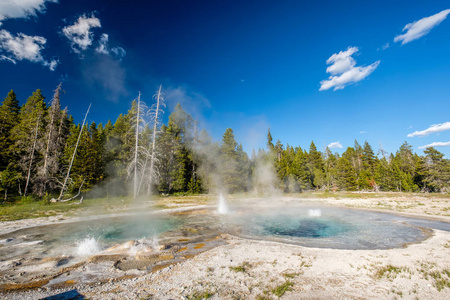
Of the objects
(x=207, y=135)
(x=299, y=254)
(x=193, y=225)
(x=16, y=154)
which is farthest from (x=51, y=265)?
(x=207, y=135)

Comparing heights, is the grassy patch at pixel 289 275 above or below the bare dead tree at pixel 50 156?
below

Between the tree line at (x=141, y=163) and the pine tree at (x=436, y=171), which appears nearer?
the tree line at (x=141, y=163)

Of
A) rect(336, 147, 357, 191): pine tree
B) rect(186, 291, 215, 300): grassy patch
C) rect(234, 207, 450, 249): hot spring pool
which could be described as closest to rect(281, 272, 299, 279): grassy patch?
rect(186, 291, 215, 300): grassy patch

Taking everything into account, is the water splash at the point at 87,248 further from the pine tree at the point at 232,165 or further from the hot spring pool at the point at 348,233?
the pine tree at the point at 232,165

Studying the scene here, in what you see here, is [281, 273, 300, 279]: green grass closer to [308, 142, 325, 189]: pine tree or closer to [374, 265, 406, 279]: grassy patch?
[374, 265, 406, 279]: grassy patch

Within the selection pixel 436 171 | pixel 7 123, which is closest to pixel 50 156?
pixel 7 123

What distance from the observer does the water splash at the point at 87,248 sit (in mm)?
6703

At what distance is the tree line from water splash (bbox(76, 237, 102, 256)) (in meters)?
14.8

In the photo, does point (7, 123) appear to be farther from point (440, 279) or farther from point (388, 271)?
point (440, 279)

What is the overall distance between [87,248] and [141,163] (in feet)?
66.6

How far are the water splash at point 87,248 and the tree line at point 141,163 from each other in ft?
48.4

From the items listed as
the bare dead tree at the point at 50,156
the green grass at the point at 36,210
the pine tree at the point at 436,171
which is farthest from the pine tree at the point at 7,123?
the pine tree at the point at 436,171

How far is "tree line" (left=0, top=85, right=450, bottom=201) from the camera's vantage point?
20.8 metres

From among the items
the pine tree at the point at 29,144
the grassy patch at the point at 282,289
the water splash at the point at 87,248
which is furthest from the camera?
the pine tree at the point at 29,144
